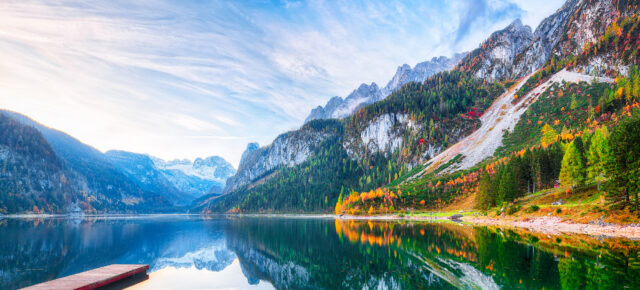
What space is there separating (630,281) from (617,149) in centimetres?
3902

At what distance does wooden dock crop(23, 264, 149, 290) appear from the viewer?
1806 centimetres

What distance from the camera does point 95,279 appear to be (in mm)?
19828

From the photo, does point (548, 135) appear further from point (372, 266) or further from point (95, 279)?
point (95, 279)

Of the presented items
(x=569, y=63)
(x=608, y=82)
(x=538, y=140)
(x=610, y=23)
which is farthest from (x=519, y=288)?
(x=610, y=23)

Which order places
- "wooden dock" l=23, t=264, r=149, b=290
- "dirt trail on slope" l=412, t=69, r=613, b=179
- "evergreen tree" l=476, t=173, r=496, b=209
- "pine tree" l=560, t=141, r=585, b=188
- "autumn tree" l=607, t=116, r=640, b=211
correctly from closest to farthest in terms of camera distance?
"wooden dock" l=23, t=264, r=149, b=290
"autumn tree" l=607, t=116, r=640, b=211
"pine tree" l=560, t=141, r=585, b=188
"evergreen tree" l=476, t=173, r=496, b=209
"dirt trail on slope" l=412, t=69, r=613, b=179

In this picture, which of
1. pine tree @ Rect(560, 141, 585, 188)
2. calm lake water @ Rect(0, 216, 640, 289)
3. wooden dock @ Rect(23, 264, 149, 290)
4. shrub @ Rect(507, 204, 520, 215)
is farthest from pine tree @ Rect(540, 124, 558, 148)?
wooden dock @ Rect(23, 264, 149, 290)

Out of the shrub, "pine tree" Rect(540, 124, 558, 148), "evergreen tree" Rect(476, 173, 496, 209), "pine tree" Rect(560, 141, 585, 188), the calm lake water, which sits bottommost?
the calm lake water

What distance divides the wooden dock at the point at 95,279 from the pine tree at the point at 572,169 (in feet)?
272

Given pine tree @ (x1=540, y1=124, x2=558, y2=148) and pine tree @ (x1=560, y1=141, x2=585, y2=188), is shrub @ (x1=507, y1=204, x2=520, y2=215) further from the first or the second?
pine tree @ (x1=540, y1=124, x2=558, y2=148)

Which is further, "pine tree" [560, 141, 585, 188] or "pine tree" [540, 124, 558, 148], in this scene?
"pine tree" [540, 124, 558, 148]

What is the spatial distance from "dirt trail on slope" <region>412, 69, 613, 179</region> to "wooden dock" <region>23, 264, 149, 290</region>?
155838 mm

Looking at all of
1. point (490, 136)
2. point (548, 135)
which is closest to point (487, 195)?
point (548, 135)

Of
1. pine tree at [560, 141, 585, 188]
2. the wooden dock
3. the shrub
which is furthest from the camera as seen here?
the shrub

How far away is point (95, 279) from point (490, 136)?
643ft
